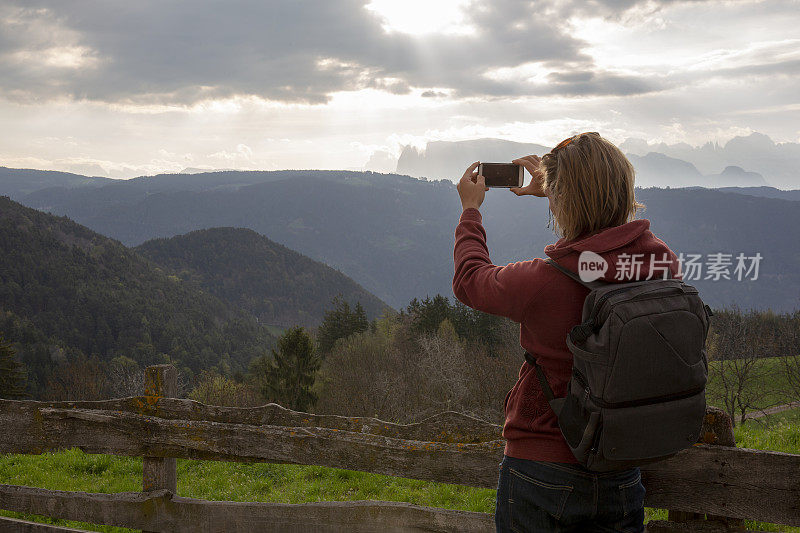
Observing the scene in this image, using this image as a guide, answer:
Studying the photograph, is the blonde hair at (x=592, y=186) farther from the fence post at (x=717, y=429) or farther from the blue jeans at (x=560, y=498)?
the fence post at (x=717, y=429)

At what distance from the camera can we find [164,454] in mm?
3332

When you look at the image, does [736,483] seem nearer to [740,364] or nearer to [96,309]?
[740,364]

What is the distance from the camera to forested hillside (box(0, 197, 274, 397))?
90.3 meters

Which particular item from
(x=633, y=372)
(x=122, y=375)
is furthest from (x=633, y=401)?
(x=122, y=375)

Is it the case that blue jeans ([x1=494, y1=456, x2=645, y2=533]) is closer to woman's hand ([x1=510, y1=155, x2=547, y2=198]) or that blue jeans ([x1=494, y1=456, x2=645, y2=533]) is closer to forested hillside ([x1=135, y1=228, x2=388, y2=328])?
woman's hand ([x1=510, y1=155, x2=547, y2=198])

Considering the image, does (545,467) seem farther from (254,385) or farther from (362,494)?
(254,385)

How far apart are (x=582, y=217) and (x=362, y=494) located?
550 centimetres

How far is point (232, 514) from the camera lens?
3219 mm

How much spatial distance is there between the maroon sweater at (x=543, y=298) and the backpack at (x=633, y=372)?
6 cm

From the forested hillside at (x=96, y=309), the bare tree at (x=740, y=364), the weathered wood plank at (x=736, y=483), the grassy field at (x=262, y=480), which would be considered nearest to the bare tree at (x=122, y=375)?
the forested hillside at (x=96, y=309)

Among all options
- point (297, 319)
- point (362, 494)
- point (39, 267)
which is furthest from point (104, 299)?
point (362, 494)

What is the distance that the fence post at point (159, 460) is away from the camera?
342cm

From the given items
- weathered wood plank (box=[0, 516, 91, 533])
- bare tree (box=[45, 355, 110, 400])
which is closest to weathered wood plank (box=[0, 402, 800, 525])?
weathered wood plank (box=[0, 516, 91, 533])

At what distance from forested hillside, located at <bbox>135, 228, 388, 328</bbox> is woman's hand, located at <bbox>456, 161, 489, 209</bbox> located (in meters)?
144
